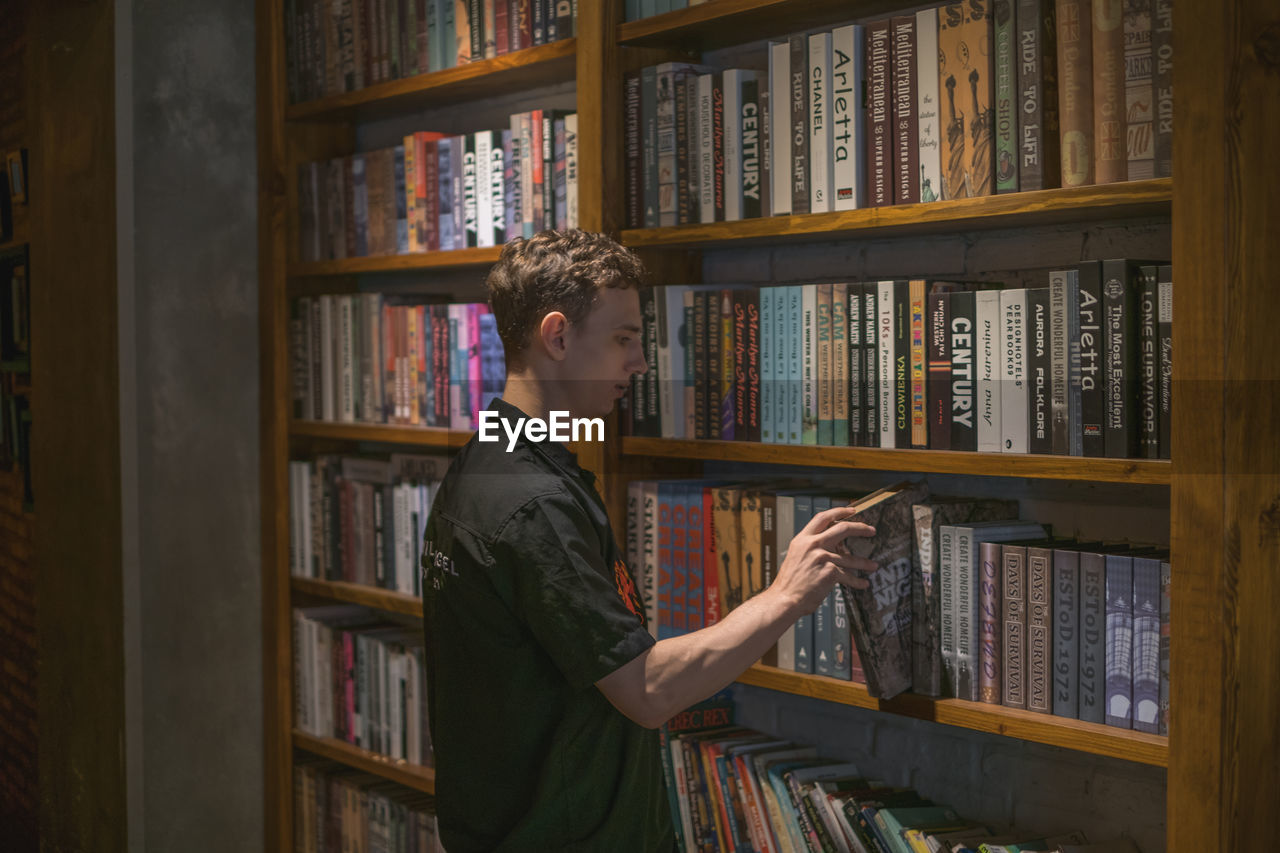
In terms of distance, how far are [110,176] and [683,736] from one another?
1757mm

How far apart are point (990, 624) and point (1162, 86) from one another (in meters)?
0.75

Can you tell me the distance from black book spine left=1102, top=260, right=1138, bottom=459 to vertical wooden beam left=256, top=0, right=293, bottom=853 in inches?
76.3

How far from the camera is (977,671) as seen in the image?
173cm

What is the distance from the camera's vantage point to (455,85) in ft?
8.09

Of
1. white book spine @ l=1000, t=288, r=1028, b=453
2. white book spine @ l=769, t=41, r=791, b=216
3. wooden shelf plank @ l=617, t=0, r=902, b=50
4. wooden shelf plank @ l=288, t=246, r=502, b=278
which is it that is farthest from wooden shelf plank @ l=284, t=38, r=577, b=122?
white book spine @ l=1000, t=288, r=1028, b=453

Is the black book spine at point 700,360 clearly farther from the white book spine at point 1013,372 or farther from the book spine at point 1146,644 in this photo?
the book spine at point 1146,644

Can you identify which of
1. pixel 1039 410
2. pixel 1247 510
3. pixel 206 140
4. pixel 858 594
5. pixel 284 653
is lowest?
pixel 284 653

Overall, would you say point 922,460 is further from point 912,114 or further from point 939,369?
point 912,114

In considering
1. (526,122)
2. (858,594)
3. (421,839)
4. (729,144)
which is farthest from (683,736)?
(526,122)

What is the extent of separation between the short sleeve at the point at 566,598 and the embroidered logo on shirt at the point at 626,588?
12cm

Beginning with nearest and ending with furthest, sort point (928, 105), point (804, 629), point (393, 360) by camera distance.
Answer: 1. point (928, 105)
2. point (804, 629)
3. point (393, 360)

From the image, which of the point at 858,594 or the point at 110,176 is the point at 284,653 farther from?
the point at 858,594

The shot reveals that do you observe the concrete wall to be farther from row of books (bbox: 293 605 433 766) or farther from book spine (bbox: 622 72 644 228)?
book spine (bbox: 622 72 644 228)

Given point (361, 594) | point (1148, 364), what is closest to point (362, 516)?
point (361, 594)
